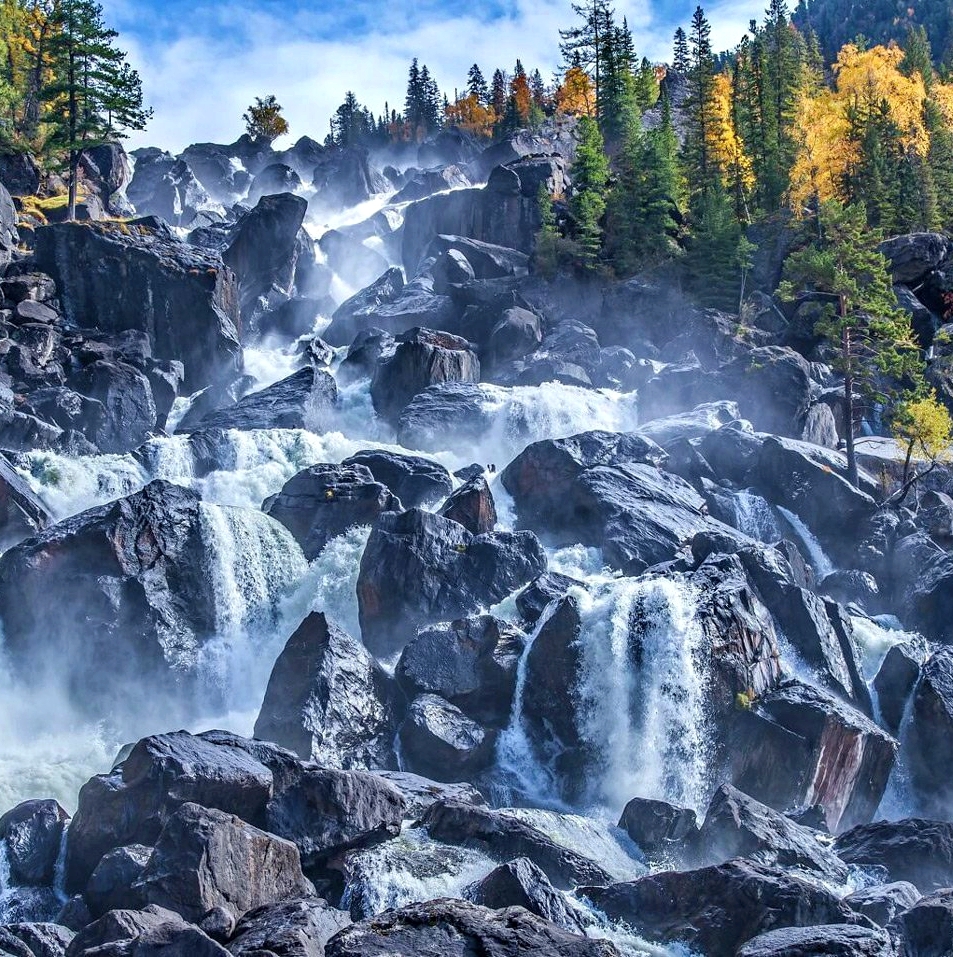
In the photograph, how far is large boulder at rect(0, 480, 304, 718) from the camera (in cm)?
3369

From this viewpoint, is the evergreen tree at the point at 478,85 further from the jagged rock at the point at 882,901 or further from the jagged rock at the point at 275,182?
the jagged rock at the point at 882,901

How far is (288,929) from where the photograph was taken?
16812 millimetres

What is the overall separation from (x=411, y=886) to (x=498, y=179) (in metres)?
65.7

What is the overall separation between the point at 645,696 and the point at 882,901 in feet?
36.6

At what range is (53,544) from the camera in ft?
111

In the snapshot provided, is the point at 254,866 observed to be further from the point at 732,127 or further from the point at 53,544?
the point at 732,127

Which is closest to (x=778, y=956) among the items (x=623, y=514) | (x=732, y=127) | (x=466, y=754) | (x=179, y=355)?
(x=466, y=754)

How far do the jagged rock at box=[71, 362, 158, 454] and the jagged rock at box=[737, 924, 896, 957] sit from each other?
126ft

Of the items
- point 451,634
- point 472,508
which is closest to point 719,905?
point 451,634

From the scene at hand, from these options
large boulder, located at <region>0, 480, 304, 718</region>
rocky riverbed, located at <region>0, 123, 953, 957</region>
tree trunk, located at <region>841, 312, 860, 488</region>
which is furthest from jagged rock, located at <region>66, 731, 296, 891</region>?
tree trunk, located at <region>841, 312, 860, 488</region>

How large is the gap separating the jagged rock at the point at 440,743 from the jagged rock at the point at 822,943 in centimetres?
1319

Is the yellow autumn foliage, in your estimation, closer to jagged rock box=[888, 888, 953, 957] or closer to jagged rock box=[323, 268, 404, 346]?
jagged rock box=[323, 268, 404, 346]

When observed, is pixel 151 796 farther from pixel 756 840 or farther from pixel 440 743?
pixel 756 840

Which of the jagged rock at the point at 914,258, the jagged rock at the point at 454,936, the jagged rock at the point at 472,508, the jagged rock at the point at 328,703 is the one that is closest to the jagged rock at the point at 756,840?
the jagged rock at the point at 454,936
